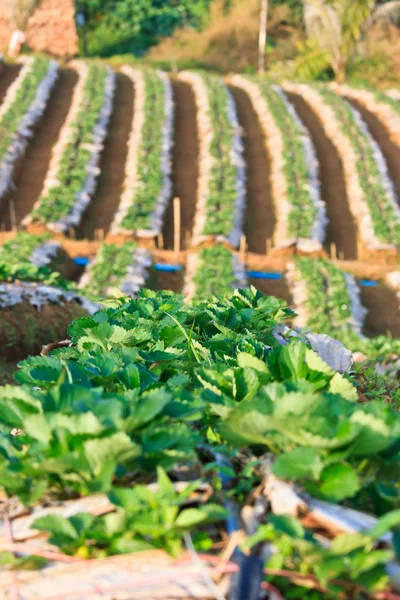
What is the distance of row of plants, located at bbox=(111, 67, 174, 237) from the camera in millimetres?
16578

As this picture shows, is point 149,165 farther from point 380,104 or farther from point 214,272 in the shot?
point 380,104

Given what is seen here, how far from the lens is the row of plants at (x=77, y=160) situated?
1661 centimetres

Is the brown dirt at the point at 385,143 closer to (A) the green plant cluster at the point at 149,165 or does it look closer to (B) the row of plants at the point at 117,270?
(A) the green plant cluster at the point at 149,165

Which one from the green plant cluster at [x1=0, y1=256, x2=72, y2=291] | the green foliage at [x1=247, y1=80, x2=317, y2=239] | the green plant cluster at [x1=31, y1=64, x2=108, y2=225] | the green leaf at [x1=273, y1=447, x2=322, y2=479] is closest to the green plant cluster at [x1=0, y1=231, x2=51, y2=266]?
the green plant cluster at [x1=31, y1=64, x2=108, y2=225]

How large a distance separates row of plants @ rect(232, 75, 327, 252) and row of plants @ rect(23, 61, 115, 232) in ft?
17.6

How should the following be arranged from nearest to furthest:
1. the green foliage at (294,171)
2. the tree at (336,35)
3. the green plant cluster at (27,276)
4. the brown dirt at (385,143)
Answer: the green plant cluster at (27,276) < the green foliage at (294,171) < the brown dirt at (385,143) < the tree at (336,35)

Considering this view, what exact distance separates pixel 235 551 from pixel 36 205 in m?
16.2

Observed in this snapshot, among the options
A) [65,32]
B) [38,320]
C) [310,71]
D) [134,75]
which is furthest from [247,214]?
[65,32]

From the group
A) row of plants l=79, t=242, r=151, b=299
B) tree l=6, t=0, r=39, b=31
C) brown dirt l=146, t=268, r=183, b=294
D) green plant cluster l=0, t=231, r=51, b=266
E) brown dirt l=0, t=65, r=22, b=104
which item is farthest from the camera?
tree l=6, t=0, r=39, b=31

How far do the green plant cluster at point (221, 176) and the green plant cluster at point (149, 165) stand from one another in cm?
153

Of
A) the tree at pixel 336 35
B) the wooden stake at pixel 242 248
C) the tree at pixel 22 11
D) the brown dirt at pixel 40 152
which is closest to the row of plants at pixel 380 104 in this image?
the tree at pixel 336 35

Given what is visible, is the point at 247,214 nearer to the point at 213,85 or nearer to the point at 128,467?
the point at 213,85

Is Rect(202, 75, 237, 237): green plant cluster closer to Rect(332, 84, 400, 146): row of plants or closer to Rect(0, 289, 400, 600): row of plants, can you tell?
Rect(332, 84, 400, 146): row of plants

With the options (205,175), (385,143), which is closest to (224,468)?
(205,175)
